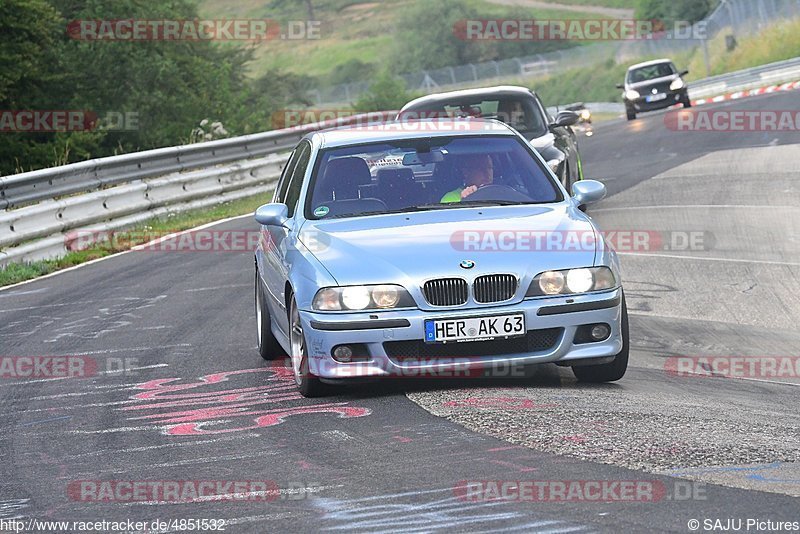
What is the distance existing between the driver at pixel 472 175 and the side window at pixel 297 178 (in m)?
1.05

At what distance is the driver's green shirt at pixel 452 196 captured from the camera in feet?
30.1

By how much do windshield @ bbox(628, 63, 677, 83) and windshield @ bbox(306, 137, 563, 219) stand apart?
33.1 m

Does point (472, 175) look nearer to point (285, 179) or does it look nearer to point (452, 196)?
point (452, 196)

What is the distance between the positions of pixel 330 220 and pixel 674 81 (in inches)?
1311

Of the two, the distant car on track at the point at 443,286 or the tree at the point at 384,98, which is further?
the tree at the point at 384,98

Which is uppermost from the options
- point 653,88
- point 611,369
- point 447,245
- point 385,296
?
point 447,245

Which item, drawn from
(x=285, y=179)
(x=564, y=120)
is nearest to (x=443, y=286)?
(x=285, y=179)

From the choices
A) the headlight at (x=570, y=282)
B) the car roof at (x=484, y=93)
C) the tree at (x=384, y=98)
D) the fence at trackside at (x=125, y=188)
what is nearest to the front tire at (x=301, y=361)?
the headlight at (x=570, y=282)

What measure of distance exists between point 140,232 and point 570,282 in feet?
42.6

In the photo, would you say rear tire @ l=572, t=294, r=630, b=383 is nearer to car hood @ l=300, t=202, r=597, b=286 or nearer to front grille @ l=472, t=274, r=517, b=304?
car hood @ l=300, t=202, r=597, b=286

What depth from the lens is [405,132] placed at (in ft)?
32.1

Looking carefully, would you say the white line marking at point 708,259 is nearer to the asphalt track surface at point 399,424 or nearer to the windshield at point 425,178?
the asphalt track surface at point 399,424

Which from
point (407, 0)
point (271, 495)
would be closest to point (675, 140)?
point (271, 495)

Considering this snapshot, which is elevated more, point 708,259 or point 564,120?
point 564,120
